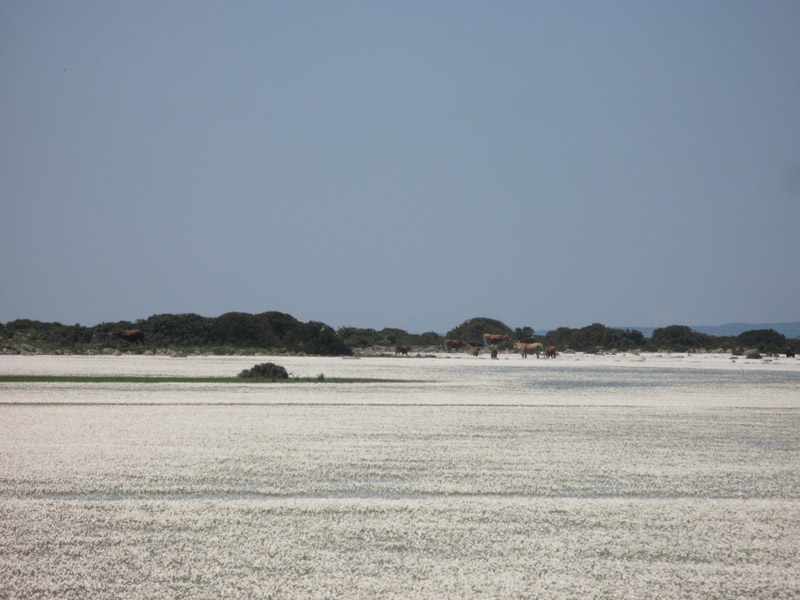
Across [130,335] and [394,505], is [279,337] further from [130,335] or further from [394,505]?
[394,505]

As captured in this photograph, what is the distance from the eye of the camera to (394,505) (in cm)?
643

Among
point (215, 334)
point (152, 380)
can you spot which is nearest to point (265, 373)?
point (152, 380)

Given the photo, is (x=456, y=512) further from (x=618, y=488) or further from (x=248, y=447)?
(x=248, y=447)

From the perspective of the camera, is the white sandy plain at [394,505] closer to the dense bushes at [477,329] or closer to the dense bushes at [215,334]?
the dense bushes at [215,334]

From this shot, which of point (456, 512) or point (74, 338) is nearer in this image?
point (456, 512)

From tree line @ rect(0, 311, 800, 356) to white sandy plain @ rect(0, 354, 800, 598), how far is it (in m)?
36.7

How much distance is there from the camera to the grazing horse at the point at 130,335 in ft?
176

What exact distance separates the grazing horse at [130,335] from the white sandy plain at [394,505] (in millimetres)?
41735

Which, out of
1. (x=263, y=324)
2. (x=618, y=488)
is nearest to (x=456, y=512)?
(x=618, y=488)

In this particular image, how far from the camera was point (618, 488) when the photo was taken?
23.8ft

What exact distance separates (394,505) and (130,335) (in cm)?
5086

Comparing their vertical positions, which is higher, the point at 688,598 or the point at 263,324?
the point at 263,324

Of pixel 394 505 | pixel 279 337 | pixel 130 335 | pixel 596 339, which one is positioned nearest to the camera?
pixel 394 505

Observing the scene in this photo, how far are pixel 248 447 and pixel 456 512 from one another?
13.5 ft
